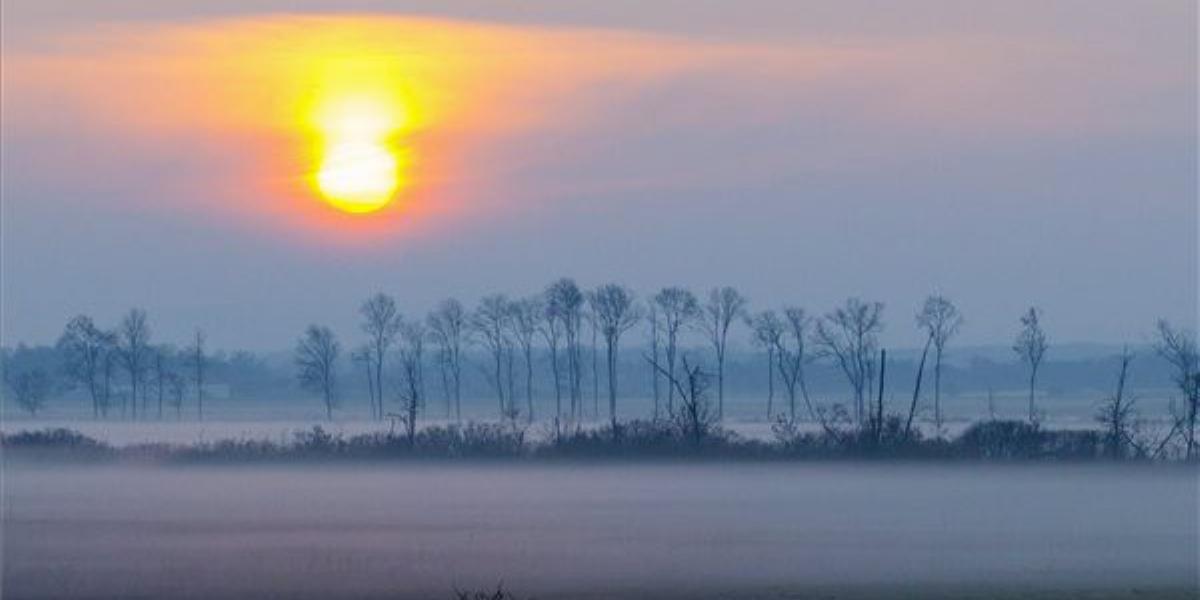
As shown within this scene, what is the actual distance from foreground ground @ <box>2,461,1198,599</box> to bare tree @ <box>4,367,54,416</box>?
6961cm

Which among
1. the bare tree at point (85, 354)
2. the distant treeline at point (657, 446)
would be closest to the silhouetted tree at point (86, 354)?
the bare tree at point (85, 354)

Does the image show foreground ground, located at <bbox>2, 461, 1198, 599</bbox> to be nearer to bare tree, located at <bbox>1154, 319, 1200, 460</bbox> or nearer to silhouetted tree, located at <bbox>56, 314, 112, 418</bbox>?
bare tree, located at <bbox>1154, 319, 1200, 460</bbox>

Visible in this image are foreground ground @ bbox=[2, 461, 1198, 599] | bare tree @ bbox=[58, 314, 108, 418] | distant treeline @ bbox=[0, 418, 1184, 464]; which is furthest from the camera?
bare tree @ bbox=[58, 314, 108, 418]

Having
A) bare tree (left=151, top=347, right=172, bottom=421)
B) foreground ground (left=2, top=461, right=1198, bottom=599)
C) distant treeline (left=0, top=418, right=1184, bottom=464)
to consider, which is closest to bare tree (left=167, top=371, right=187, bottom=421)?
bare tree (left=151, top=347, right=172, bottom=421)

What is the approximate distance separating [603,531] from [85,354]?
10386cm

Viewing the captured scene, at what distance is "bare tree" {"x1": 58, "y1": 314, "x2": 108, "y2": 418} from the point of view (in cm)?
14988

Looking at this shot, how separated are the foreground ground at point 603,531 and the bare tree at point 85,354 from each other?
60789 mm

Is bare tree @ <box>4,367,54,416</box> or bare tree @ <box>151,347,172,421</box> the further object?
bare tree @ <box>4,367,54,416</box>

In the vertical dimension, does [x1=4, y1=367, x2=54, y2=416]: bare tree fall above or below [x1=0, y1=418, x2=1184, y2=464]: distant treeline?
above

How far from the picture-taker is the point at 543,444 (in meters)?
89.5

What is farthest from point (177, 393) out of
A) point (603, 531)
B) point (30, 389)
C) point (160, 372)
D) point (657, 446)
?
point (603, 531)

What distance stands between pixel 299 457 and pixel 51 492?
15368mm

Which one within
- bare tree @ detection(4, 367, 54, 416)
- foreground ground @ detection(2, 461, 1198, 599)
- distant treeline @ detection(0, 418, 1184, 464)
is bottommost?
foreground ground @ detection(2, 461, 1198, 599)

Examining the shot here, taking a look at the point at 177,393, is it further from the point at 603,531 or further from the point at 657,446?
the point at 603,531
